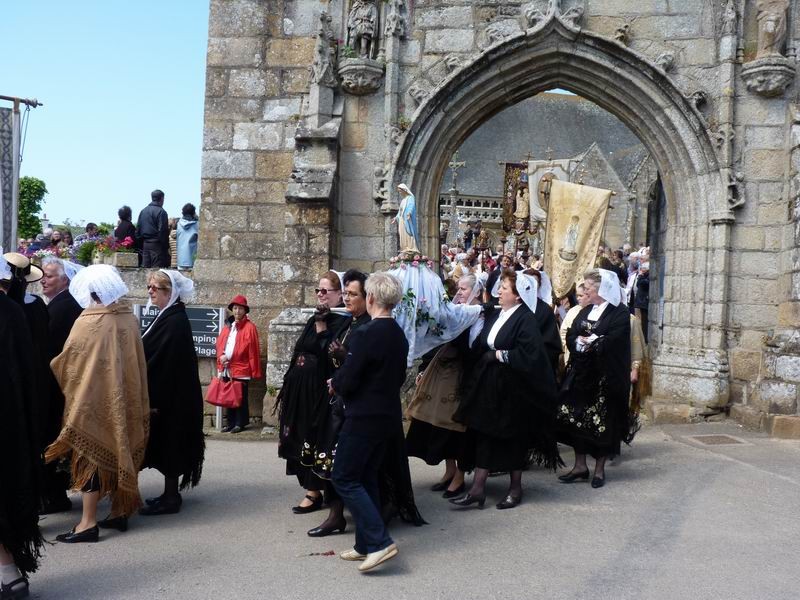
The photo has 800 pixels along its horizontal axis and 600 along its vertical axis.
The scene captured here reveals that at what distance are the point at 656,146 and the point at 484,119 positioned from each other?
209cm

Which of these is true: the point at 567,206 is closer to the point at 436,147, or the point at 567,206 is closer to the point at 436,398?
the point at 436,147

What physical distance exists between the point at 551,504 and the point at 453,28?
595 cm

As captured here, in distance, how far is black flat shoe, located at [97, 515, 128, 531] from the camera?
17.0ft

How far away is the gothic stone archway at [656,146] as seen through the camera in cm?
922

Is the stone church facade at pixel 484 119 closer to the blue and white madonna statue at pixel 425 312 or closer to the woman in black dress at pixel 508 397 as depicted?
the blue and white madonna statue at pixel 425 312

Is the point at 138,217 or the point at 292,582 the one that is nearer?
the point at 292,582

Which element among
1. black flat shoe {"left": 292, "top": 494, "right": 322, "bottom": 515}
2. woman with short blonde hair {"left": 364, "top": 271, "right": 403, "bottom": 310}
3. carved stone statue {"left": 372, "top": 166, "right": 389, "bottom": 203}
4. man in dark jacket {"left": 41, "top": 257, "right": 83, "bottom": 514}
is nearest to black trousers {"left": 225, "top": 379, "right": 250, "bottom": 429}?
carved stone statue {"left": 372, "top": 166, "right": 389, "bottom": 203}

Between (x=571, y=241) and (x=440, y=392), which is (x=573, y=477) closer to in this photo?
(x=440, y=392)

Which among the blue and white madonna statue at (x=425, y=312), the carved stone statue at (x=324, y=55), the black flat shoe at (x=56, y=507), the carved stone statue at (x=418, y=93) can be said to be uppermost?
the carved stone statue at (x=324, y=55)

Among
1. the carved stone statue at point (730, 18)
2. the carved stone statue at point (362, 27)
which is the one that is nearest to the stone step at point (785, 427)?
the carved stone statue at point (730, 18)

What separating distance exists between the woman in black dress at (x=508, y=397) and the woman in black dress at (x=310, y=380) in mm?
1151

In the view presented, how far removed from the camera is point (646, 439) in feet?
27.2

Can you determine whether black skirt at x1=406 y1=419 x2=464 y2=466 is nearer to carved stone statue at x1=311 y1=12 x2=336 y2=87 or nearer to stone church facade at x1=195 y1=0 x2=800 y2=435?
stone church facade at x1=195 y1=0 x2=800 y2=435

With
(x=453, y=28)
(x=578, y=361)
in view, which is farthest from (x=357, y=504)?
(x=453, y=28)
